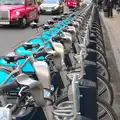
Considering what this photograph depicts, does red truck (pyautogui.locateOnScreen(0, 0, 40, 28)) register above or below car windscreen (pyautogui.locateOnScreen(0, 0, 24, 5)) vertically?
below

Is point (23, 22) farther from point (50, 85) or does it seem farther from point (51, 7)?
point (50, 85)

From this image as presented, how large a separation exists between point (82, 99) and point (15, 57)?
80 centimetres

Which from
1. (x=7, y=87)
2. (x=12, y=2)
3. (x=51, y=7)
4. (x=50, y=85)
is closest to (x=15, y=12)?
(x=12, y=2)

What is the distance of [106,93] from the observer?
5.11m

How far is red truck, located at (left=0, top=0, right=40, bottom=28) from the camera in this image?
1850cm

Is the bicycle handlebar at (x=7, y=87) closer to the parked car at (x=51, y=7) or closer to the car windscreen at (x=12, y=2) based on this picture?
the car windscreen at (x=12, y=2)

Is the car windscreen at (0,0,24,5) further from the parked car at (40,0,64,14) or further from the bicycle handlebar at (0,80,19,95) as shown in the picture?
the bicycle handlebar at (0,80,19,95)

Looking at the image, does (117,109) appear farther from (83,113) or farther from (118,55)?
(118,55)

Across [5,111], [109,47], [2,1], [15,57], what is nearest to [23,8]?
[2,1]

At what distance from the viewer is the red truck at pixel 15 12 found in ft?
60.7

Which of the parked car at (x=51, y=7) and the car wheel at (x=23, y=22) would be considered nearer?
the car wheel at (x=23, y=22)

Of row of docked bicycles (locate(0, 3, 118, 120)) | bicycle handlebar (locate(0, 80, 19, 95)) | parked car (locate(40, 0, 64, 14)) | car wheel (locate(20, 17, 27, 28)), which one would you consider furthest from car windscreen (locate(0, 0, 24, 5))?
bicycle handlebar (locate(0, 80, 19, 95))

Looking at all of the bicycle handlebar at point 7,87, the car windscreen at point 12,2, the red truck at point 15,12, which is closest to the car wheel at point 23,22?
the red truck at point 15,12

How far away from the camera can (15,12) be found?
61.1ft
